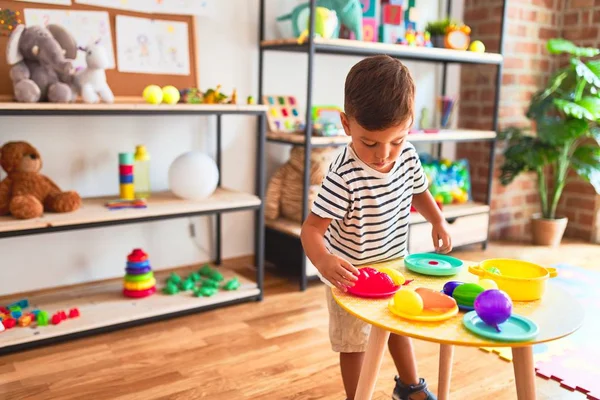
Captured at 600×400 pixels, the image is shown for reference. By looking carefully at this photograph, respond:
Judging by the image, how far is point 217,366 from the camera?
1.88 meters

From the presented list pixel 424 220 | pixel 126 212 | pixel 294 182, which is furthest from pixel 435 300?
pixel 424 220

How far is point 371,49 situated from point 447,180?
1007mm

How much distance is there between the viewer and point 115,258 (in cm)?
254

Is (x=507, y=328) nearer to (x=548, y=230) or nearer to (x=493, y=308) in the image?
(x=493, y=308)

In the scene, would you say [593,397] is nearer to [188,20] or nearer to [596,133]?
[596,133]

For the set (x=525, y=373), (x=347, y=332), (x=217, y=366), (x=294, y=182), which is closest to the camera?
(x=525, y=373)

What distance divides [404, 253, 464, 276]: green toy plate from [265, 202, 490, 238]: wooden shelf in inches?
52.2

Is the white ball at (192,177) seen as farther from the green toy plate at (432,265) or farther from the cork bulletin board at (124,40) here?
the green toy plate at (432,265)

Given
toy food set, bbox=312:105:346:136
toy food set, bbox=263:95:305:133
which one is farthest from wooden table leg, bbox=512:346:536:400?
toy food set, bbox=263:95:305:133

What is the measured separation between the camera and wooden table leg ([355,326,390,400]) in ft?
3.56

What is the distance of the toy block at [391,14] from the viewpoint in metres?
2.94

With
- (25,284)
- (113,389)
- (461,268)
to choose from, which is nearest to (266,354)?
(113,389)

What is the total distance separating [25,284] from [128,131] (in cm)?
75

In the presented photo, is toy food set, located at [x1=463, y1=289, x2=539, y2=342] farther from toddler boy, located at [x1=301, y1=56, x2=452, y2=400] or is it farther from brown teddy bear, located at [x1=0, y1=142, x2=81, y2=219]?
brown teddy bear, located at [x1=0, y1=142, x2=81, y2=219]
